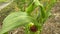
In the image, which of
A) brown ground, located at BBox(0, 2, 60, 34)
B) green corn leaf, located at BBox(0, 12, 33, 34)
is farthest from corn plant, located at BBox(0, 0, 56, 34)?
brown ground, located at BBox(0, 2, 60, 34)

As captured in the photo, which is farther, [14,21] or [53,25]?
[53,25]

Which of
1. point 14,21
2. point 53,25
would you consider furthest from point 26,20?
point 53,25

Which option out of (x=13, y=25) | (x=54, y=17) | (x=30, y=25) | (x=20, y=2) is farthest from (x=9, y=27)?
(x=54, y=17)

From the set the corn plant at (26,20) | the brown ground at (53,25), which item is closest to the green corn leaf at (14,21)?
the corn plant at (26,20)

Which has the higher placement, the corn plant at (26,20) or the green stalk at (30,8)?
the green stalk at (30,8)

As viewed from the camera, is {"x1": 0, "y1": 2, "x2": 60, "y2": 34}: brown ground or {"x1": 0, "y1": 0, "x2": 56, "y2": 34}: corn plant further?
{"x1": 0, "y1": 2, "x2": 60, "y2": 34}: brown ground

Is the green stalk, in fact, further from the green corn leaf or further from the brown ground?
the brown ground

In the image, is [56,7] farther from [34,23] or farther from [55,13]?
[34,23]

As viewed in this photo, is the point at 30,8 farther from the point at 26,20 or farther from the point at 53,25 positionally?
the point at 53,25

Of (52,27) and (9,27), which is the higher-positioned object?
(9,27)

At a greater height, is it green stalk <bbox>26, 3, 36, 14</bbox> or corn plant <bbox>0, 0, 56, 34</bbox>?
green stalk <bbox>26, 3, 36, 14</bbox>

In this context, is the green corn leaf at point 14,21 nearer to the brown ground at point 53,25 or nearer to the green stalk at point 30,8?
the green stalk at point 30,8
